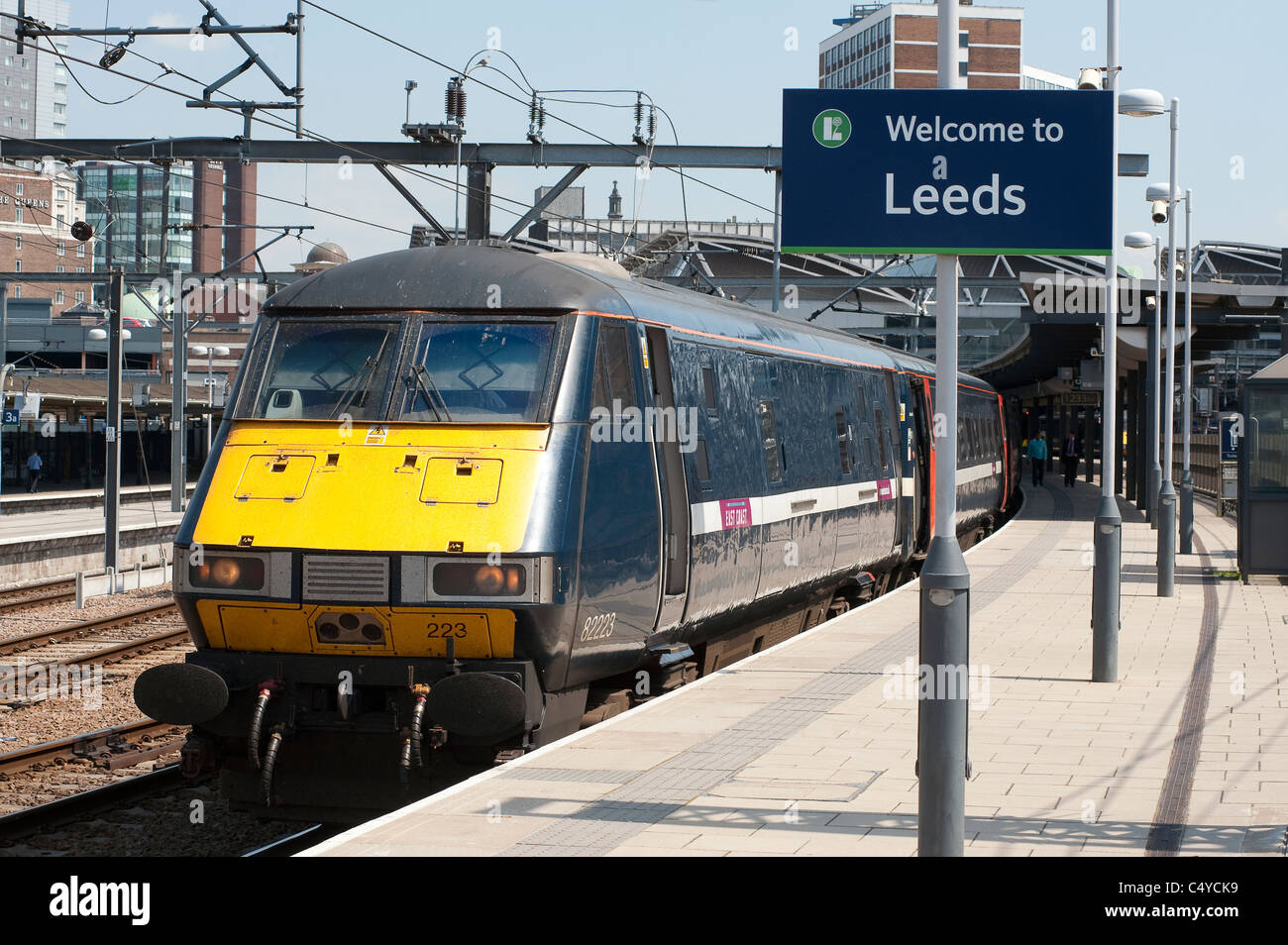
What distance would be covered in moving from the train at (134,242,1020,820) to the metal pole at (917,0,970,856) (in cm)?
267

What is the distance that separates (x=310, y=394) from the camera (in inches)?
362

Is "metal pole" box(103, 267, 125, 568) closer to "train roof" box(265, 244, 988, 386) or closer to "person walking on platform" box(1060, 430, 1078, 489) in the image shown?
"train roof" box(265, 244, 988, 386)

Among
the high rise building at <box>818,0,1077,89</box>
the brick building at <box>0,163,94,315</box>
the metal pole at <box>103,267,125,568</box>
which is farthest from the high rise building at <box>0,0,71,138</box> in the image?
the metal pole at <box>103,267,125,568</box>

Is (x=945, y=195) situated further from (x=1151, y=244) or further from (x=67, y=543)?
(x=67, y=543)

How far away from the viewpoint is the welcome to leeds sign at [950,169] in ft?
19.6

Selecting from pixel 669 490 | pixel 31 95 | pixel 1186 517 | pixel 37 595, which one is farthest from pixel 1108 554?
pixel 31 95

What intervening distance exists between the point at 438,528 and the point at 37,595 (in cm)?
1505

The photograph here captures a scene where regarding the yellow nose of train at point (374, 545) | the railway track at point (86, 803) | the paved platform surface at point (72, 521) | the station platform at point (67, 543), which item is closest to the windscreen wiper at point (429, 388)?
the yellow nose of train at point (374, 545)

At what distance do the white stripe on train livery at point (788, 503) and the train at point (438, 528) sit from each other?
0.18ft

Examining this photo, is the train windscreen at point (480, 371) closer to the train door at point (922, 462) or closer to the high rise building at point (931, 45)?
the train door at point (922, 462)

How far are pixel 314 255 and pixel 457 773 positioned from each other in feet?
182

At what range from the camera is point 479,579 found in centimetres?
816

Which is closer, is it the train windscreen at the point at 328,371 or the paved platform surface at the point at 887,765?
the paved platform surface at the point at 887,765
